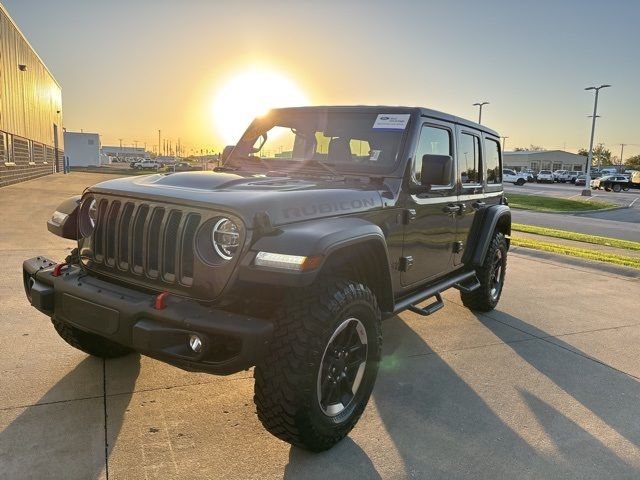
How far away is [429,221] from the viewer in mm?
3857

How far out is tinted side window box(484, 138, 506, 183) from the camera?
522 centimetres

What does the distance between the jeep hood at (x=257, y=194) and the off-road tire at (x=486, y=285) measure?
7.61 ft

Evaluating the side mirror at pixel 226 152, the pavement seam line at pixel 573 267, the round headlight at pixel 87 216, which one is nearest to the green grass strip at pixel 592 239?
the pavement seam line at pixel 573 267

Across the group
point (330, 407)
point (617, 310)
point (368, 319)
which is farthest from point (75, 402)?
point (617, 310)

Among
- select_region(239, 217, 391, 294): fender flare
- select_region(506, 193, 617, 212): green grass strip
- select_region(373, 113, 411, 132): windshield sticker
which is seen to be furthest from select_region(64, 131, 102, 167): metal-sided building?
select_region(239, 217, 391, 294): fender flare

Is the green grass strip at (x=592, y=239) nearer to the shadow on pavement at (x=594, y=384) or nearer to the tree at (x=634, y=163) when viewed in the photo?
the shadow on pavement at (x=594, y=384)

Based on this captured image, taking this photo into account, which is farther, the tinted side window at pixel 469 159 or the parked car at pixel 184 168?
the parked car at pixel 184 168

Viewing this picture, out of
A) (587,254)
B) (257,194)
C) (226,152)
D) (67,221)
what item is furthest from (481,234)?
(587,254)

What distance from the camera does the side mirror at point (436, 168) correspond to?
3312 millimetres

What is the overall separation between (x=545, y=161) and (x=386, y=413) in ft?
338

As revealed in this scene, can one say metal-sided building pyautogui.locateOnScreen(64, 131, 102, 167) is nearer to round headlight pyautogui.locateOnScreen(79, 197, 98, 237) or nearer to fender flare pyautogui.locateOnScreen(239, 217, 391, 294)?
round headlight pyautogui.locateOnScreen(79, 197, 98, 237)

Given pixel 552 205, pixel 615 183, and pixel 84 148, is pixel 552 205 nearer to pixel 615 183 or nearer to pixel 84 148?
pixel 615 183

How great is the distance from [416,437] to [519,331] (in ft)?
8.19

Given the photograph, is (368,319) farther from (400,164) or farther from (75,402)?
(75,402)
